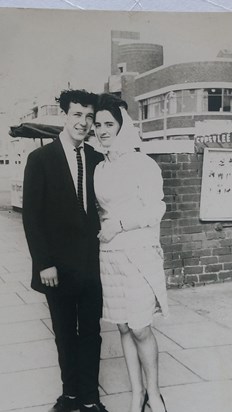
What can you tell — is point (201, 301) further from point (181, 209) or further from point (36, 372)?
point (36, 372)

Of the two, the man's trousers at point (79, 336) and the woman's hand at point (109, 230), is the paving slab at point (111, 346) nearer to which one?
the man's trousers at point (79, 336)

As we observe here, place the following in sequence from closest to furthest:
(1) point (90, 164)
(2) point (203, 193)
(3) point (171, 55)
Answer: (1) point (90, 164)
(3) point (171, 55)
(2) point (203, 193)

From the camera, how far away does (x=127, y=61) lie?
2061 mm

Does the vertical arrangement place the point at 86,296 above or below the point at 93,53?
below

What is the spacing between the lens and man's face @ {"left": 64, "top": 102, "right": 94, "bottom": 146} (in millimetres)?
1920

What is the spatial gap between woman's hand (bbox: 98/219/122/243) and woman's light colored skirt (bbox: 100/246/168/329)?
0.16 feet

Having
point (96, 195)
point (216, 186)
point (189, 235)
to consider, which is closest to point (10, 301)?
point (96, 195)

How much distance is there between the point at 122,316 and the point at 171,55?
103 cm

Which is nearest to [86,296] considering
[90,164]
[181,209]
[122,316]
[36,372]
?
[122,316]

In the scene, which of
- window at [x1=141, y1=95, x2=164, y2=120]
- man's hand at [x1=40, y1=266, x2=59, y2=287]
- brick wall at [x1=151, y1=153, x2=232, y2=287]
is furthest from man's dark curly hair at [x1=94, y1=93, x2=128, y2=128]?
man's hand at [x1=40, y1=266, x2=59, y2=287]

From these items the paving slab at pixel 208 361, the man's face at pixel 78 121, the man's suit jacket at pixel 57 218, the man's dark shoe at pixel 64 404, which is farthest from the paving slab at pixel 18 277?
the paving slab at pixel 208 361

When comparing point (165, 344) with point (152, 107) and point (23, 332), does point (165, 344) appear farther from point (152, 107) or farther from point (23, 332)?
point (152, 107)

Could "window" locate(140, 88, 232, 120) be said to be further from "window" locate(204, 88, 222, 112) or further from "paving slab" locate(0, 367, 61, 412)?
"paving slab" locate(0, 367, 61, 412)

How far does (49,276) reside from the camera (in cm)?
190
